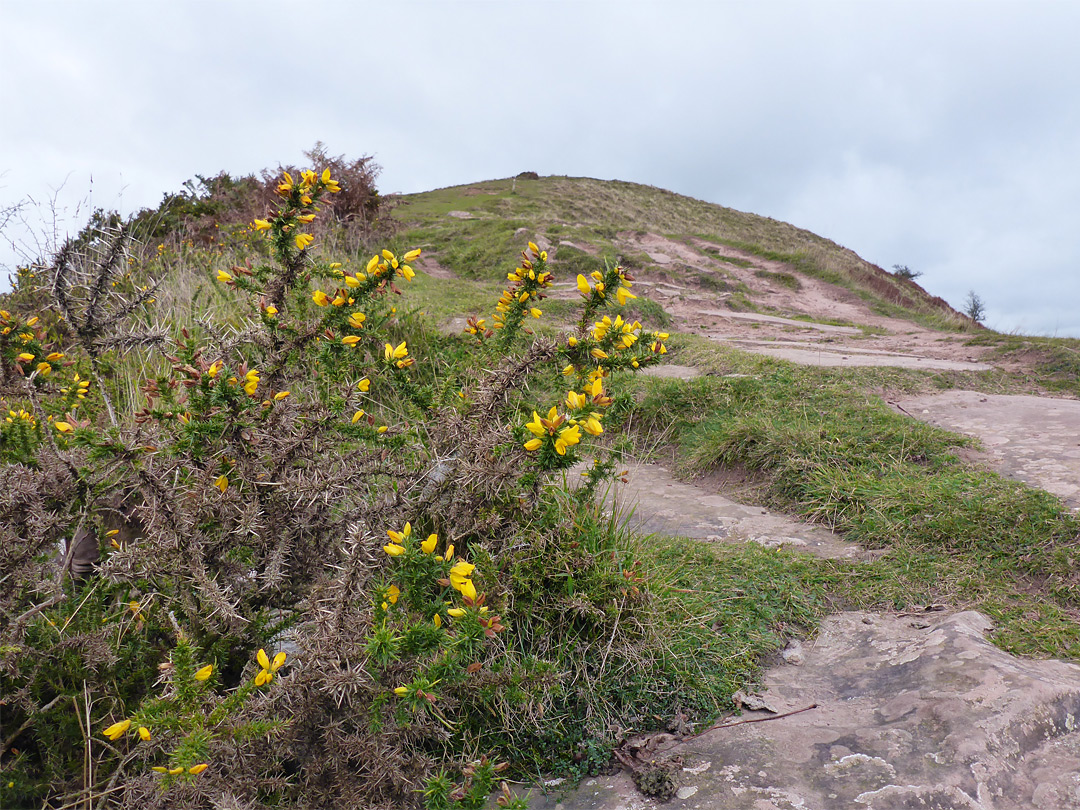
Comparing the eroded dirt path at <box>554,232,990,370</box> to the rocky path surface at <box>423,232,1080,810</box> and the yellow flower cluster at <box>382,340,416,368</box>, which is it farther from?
the yellow flower cluster at <box>382,340,416,368</box>

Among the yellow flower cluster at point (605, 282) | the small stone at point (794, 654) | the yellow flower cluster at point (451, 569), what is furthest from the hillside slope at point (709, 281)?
the yellow flower cluster at point (451, 569)

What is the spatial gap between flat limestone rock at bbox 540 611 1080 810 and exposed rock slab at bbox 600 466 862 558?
1041 millimetres

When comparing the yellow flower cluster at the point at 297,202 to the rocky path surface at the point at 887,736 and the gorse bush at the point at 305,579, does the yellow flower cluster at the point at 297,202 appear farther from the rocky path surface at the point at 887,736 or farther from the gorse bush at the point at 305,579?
the rocky path surface at the point at 887,736

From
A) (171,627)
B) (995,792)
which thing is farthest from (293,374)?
(995,792)

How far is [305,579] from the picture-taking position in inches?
87.8

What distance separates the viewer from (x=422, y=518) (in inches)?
89.4

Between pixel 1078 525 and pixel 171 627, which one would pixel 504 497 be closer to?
pixel 171 627

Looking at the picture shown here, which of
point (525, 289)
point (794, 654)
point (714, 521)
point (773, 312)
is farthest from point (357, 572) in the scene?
point (773, 312)

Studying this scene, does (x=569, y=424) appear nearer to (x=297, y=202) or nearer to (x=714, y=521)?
(x=297, y=202)

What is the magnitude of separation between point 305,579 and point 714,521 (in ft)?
7.67

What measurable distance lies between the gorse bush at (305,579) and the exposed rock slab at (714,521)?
102 centimetres

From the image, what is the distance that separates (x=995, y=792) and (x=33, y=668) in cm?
270

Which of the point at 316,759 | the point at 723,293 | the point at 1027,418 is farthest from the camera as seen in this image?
the point at 723,293

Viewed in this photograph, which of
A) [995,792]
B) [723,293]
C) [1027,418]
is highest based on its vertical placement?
[723,293]
